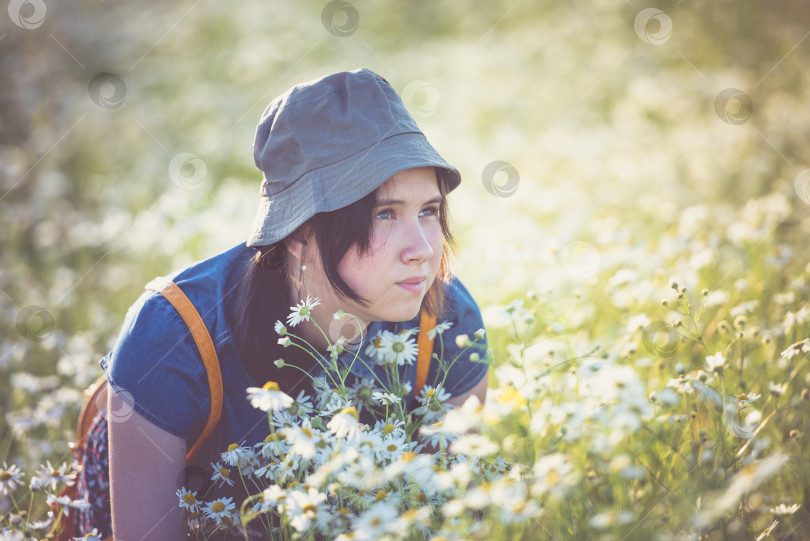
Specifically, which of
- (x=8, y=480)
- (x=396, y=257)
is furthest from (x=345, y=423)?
(x=8, y=480)

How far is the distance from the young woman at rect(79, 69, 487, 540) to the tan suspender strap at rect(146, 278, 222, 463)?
21 mm

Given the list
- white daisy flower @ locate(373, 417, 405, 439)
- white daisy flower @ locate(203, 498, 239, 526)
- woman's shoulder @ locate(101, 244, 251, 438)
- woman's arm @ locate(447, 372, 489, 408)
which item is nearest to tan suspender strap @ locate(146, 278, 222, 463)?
woman's shoulder @ locate(101, 244, 251, 438)

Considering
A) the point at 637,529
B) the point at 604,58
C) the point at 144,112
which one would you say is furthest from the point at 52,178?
the point at 604,58

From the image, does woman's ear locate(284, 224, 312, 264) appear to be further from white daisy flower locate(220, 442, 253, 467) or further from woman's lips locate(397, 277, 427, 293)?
white daisy flower locate(220, 442, 253, 467)

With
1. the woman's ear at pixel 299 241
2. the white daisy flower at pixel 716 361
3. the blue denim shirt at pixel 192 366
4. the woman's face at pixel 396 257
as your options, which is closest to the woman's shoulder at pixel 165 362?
the blue denim shirt at pixel 192 366

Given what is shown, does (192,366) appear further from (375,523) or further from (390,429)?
(375,523)

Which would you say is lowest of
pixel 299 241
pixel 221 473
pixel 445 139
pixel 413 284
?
pixel 221 473

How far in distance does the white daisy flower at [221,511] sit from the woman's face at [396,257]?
2.04 ft

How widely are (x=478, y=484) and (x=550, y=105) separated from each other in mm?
5917

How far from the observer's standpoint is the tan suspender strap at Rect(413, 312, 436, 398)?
1981 millimetres

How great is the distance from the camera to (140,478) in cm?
167

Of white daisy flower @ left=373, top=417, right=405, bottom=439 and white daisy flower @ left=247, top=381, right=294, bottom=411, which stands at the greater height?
white daisy flower @ left=247, top=381, right=294, bottom=411

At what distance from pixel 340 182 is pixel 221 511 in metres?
0.89

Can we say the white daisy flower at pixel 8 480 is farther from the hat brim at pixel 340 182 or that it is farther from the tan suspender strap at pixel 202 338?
the hat brim at pixel 340 182
